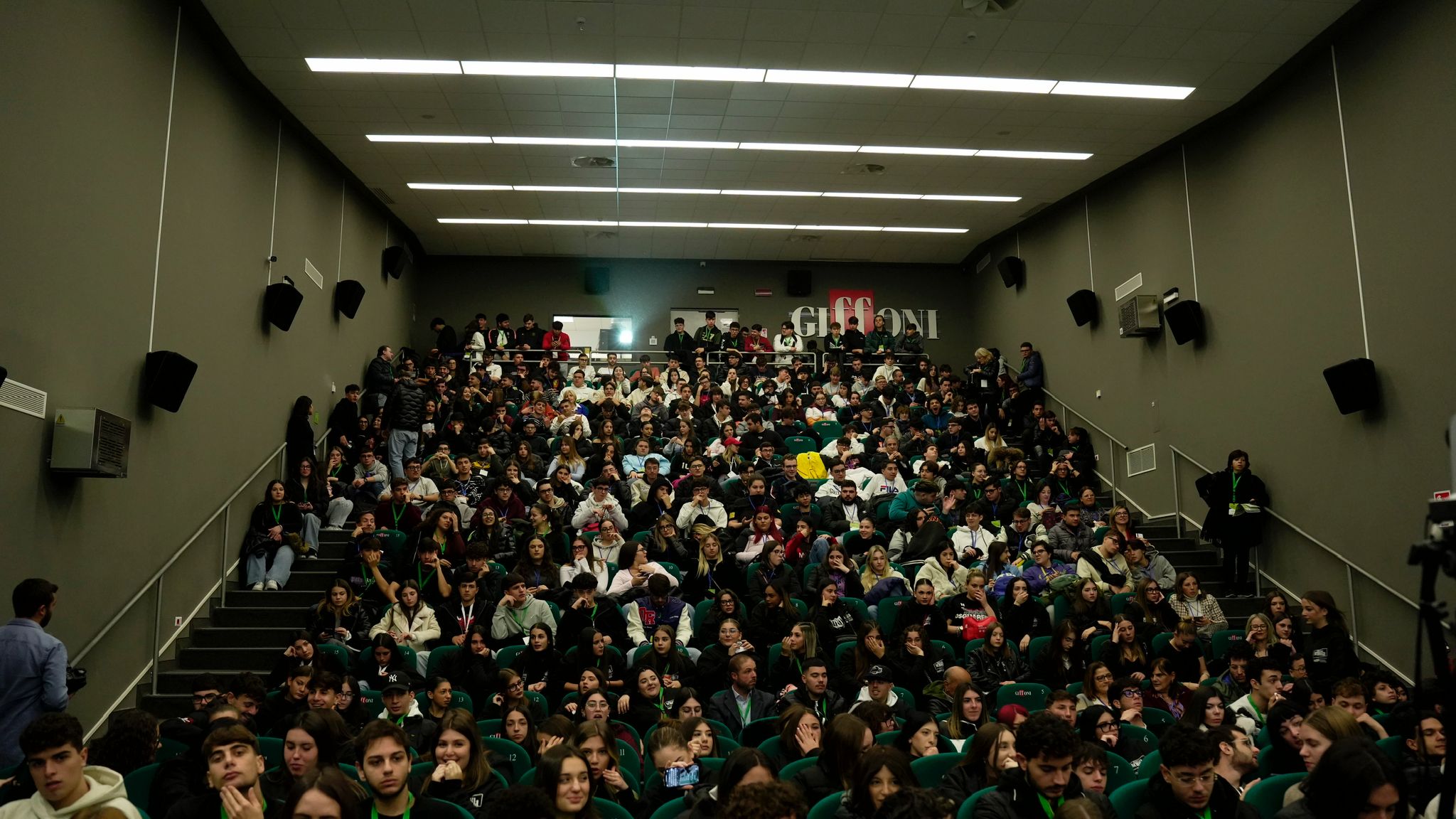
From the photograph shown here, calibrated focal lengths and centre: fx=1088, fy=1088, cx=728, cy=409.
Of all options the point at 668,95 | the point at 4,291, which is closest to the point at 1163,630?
the point at 668,95

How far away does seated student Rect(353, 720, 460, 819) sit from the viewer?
142 inches

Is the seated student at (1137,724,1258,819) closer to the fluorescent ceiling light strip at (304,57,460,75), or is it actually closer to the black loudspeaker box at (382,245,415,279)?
the fluorescent ceiling light strip at (304,57,460,75)

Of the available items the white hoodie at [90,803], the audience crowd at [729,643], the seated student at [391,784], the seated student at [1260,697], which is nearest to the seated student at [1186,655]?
the audience crowd at [729,643]

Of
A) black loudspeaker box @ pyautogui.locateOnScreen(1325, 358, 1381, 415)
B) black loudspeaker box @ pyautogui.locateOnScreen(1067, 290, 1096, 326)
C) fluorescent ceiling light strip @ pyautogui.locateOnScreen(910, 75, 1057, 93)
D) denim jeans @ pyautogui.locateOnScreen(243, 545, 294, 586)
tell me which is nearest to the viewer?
black loudspeaker box @ pyautogui.locateOnScreen(1325, 358, 1381, 415)

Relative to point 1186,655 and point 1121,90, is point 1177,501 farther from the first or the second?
point 1121,90

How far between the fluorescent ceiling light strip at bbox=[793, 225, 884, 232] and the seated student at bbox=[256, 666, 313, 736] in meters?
9.70

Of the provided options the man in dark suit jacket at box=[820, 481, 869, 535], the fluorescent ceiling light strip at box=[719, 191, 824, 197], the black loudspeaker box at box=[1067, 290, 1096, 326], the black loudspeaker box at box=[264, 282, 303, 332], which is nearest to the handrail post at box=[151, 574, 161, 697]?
the black loudspeaker box at box=[264, 282, 303, 332]

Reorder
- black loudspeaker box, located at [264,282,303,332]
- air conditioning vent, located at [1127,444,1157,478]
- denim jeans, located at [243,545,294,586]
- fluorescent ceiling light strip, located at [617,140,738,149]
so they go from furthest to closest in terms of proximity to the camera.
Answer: air conditioning vent, located at [1127,444,1157,478]
fluorescent ceiling light strip, located at [617,140,738,149]
black loudspeaker box, located at [264,282,303,332]
denim jeans, located at [243,545,294,586]

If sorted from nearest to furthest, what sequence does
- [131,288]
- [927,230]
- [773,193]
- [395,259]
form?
[131,288]
[773,193]
[395,259]
[927,230]

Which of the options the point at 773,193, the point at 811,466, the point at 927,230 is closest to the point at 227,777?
the point at 811,466

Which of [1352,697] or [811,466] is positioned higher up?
[811,466]

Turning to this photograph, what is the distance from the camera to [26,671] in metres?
4.78

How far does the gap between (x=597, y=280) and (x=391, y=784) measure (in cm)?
1290

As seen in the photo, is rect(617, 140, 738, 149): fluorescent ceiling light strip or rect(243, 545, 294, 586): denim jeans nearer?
rect(243, 545, 294, 586): denim jeans
